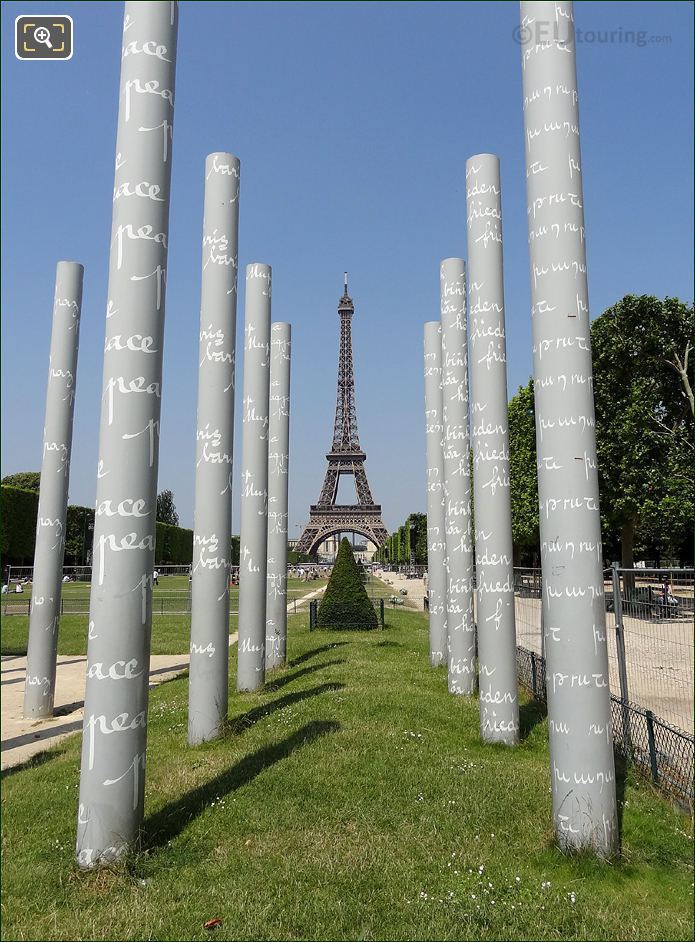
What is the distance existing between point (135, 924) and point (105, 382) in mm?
3765

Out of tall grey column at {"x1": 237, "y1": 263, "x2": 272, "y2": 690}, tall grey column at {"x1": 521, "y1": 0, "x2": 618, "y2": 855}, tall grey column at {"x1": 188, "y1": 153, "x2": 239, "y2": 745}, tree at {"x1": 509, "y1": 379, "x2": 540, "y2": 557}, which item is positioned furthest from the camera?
tree at {"x1": 509, "y1": 379, "x2": 540, "y2": 557}

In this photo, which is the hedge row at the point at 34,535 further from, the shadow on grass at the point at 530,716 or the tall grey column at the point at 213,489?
the shadow on grass at the point at 530,716

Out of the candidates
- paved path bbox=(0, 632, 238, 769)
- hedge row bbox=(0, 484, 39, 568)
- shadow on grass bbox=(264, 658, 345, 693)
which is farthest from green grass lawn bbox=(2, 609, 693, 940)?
hedge row bbox=(0, 484, 39, 568)

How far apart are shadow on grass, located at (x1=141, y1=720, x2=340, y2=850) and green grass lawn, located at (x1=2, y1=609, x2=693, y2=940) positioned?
0.02m

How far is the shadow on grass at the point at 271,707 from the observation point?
8836 mm

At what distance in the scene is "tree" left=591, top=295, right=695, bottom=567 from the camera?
85.8 ft

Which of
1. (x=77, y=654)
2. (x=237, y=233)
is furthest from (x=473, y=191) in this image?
(x=77, y=654)

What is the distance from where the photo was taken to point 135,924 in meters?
4.07

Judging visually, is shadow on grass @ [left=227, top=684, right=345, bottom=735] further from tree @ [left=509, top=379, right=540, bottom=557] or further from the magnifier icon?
tree @ [left=509, top=379, right=540, bottom=557]

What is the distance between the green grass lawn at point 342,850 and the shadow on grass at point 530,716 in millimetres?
339

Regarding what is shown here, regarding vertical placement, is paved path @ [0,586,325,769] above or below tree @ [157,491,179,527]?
below

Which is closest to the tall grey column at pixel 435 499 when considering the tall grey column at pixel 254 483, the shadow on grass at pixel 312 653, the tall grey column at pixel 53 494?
the shadow on grass at pixel 312 653

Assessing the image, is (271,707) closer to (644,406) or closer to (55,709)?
(55,709)

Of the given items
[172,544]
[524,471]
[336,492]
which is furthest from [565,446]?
[336,492]
